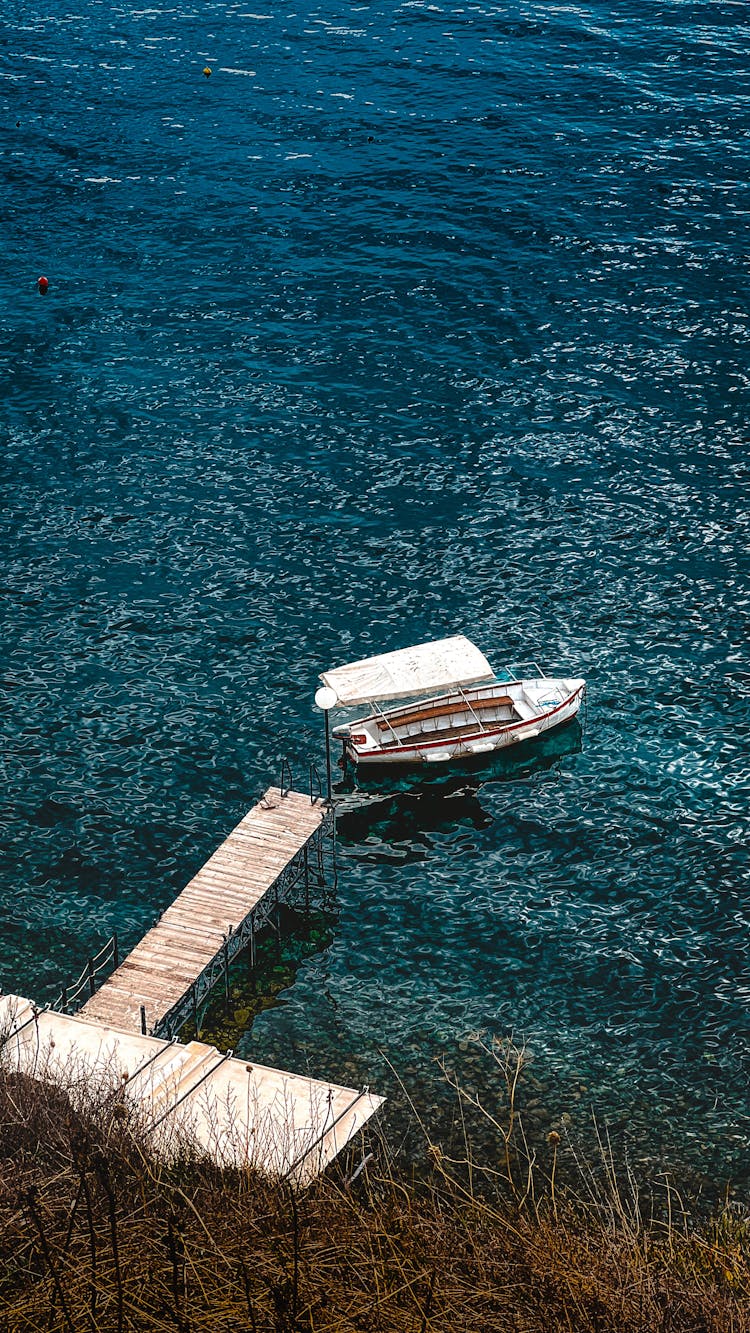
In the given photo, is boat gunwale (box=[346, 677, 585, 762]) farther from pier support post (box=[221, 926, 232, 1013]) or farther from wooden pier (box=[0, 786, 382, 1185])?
pier support post (box=[221, 926, 232, 1013])

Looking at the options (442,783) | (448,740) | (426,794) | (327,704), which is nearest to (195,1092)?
(327,704)

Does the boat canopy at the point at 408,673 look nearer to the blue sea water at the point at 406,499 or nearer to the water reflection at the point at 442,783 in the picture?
the blue sea water at the point at 406,499

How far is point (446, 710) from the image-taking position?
58.0 m

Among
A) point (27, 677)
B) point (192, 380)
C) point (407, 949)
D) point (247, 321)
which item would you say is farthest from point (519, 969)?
point (247, 321)

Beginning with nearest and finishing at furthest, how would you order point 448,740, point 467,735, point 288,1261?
point 288,1261 < point 448,740 < point 467,735

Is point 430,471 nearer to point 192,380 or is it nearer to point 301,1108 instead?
point 192,380

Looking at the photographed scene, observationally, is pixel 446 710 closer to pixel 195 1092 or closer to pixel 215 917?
pixel 215 917

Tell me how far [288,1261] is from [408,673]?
29.1 metres

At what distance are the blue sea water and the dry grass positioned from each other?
35.3 ft

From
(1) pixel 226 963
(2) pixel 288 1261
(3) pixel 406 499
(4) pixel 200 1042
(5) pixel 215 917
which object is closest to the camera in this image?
(2) pixel 288 1261

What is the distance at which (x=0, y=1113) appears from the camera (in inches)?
1364

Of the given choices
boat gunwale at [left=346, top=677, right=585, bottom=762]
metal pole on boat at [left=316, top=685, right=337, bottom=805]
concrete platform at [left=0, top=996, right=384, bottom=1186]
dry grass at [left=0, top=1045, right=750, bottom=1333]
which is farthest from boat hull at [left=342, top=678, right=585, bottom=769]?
dry grass at [left=0, top=1045, right=750, bottom=1333]

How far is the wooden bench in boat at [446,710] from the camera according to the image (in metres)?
57.2

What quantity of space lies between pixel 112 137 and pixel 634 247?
39626mm
